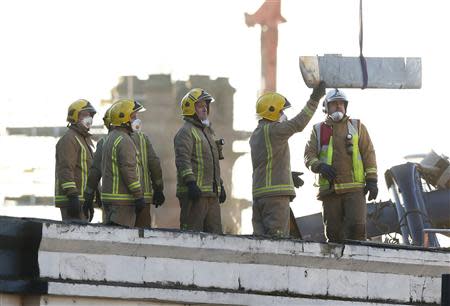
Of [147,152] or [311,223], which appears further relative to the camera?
[311,223]

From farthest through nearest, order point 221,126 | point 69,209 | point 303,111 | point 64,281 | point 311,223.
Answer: point 221,126 < point 311,223 < point 69,209 < point 303,111 < point 64,281

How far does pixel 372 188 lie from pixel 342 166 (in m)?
0.35

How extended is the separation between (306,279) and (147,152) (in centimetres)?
342

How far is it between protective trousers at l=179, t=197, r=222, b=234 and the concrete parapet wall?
2386 millimetres

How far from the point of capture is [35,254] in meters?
10.3

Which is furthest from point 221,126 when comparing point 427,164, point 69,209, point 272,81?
point 69,209

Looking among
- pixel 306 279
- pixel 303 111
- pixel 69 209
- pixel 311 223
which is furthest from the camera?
pixel 311 223

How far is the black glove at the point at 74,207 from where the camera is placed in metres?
14.5

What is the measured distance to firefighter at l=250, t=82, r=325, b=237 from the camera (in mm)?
13594

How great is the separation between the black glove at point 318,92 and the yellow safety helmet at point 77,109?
2.70 meters

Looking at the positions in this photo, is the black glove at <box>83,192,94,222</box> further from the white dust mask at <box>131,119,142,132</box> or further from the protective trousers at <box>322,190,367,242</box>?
the protective trousers at <box>322,190,367,242</box>

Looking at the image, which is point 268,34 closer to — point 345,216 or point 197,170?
point 345,216

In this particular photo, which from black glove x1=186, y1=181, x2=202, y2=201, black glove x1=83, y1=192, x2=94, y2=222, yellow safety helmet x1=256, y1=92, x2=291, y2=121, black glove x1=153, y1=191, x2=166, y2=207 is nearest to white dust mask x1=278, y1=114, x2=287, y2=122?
yellow safety helmet x1=256, y1=92, x2=291, y2=121

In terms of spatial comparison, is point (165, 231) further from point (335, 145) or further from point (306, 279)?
point (335, 145)
